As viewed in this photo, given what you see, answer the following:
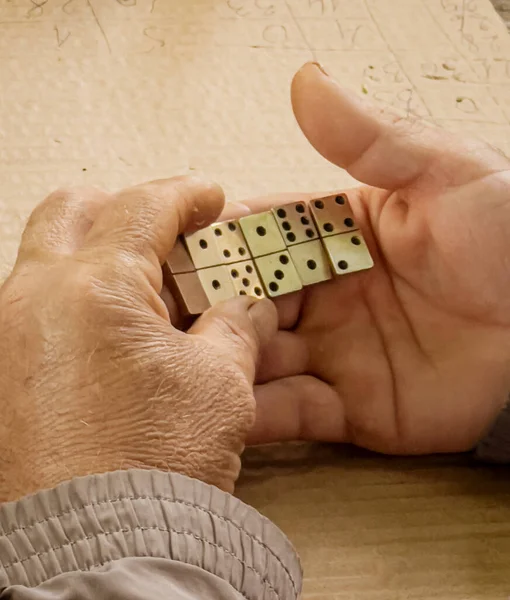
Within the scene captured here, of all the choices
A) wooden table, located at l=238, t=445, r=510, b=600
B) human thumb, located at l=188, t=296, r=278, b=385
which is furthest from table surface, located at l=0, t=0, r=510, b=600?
human thumb, located at l=188, t=296, r=278, b=385

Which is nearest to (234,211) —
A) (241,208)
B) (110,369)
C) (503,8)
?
(241,208)

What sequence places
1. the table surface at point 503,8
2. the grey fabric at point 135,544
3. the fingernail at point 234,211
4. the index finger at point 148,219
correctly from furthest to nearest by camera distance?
1. the table surface at point 503,8
2. the fingernail at point 234,211
3. the index finger at point 148,219
4. the grey fabric at point 135,544

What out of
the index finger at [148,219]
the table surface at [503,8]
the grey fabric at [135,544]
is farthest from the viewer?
the table surface at [503,8]

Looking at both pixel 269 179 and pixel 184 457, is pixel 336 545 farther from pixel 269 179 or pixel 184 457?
pixel 269 179

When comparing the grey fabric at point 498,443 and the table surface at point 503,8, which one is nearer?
the grey fabric at point 498,443

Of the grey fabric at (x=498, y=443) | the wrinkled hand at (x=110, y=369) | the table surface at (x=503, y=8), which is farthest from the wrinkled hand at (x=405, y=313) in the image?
the table surface at (x=503, y=8)

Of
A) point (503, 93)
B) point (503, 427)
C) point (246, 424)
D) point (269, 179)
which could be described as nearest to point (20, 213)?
point (269, 179)

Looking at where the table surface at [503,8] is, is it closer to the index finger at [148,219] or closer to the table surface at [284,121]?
the table surface at [284,121]
